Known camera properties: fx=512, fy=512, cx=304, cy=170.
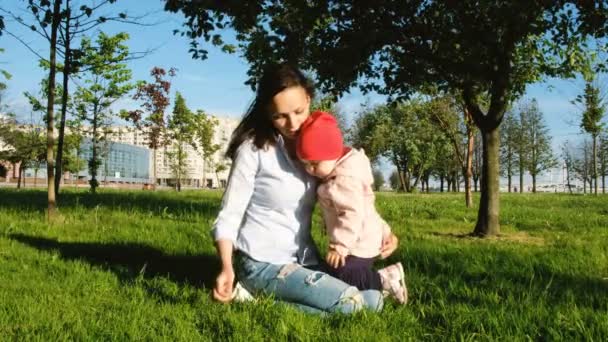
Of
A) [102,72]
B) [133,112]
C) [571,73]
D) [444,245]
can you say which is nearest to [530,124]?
[133,112]

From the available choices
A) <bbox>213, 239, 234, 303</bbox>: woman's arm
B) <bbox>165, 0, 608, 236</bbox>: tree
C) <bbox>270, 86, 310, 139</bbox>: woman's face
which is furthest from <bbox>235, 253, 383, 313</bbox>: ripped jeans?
<bbox>165, 0, 608, 236</bbox>: tree

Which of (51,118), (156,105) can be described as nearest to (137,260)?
(51,118)

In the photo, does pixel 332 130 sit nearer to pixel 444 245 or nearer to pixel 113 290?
pixel 113 290

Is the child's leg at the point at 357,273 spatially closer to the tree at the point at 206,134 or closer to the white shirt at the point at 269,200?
the white shirt at the point at 269,200

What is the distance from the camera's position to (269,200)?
3.68 metres

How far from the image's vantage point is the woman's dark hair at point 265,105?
348 centimetres

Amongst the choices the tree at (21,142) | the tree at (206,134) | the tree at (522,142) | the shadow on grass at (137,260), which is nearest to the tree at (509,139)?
the tree at (522,142)

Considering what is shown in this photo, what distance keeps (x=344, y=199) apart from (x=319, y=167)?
10.9 inches

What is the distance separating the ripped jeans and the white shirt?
10cm

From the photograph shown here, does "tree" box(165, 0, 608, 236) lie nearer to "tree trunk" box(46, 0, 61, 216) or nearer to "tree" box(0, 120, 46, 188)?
"tree trunk" box(46, 0, 61, 216)

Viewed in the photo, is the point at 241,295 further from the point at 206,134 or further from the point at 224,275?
the point at 206,134

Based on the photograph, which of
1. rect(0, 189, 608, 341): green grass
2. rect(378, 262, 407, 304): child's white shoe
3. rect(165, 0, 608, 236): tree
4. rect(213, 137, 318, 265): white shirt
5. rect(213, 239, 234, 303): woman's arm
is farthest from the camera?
rect(165, 0, 608, 236): tree

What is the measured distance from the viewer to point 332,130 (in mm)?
3418

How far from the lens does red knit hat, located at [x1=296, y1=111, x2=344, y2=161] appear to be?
3.35 m
